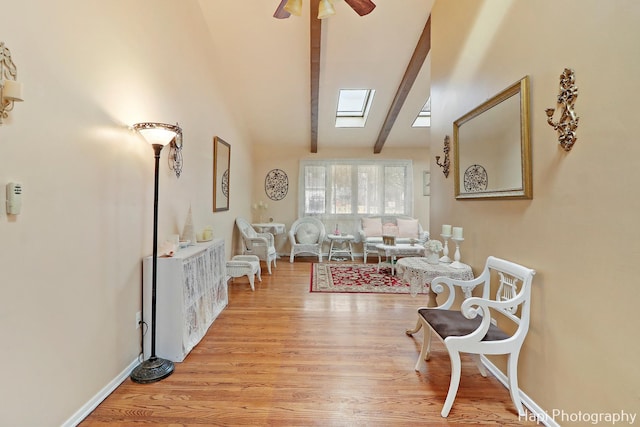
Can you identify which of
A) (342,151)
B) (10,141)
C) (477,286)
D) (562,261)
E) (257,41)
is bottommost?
(477,286)

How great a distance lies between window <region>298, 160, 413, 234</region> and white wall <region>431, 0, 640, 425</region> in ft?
15.3

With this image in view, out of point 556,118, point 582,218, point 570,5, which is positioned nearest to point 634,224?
point 582,218

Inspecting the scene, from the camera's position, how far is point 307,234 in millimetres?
6613

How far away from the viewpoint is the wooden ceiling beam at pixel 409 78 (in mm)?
3728

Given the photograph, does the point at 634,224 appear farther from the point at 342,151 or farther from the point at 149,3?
the point at 342,151

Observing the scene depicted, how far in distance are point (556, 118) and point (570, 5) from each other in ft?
1.82

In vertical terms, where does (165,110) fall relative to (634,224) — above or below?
above

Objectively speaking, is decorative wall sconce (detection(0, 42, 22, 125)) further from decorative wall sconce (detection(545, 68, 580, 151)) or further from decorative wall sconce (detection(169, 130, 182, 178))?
decorative wall sconce (detection(545, 68, 580, 151))

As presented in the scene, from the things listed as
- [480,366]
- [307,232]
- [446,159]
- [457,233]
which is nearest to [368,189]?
[307,232]

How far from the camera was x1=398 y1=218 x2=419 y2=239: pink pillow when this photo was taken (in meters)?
6.35

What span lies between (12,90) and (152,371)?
1.86 metres

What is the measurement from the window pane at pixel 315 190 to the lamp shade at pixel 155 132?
15.7ft

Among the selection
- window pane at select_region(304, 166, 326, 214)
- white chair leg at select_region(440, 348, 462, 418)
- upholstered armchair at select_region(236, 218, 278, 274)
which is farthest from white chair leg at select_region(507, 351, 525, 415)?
window pane at select_region(304, 166, 326, 214)

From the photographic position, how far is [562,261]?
1599 mm
